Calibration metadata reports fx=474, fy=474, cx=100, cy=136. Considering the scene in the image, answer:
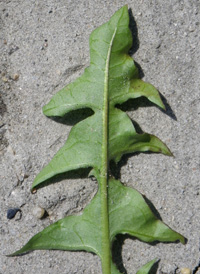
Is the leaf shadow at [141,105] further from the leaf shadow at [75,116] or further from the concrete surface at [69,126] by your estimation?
the leaf shadow at [75,116]

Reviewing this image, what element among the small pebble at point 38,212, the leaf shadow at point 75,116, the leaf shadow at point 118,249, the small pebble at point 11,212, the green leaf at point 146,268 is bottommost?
the green leaf at point 146,268

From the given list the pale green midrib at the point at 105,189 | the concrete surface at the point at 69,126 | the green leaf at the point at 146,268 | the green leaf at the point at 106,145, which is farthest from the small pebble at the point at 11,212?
the green leaf at the point at 146,268

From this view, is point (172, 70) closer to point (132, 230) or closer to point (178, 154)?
point (178, 154)

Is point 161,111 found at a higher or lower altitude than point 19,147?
lower

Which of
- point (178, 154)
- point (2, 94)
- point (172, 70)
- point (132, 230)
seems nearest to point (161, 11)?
point (172, 70)

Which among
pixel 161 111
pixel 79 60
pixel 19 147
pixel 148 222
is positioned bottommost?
pixel 148 222
